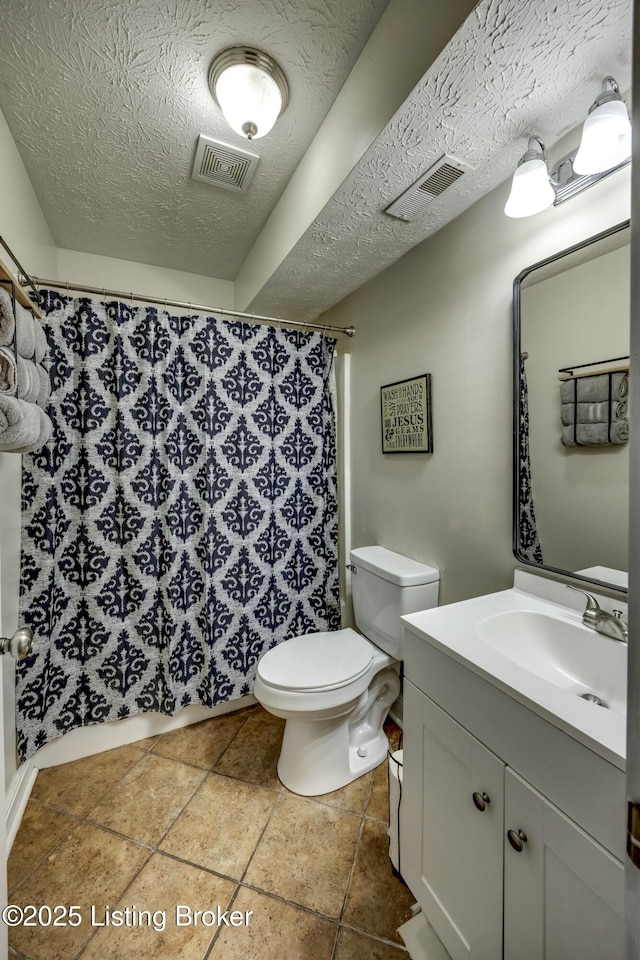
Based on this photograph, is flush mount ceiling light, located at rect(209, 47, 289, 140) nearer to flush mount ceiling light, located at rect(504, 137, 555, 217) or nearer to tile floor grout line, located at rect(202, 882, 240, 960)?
flush mount ceiling light, located at rect(504, 137, 555, 217)

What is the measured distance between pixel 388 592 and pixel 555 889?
959 mm

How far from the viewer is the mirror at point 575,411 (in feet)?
3.16

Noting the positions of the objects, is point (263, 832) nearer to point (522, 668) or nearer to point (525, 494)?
point (522, 668)

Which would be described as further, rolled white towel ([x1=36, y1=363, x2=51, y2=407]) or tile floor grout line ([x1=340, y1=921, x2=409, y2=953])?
rolled white towel ([x1=36, y1=363, x2=51, y2=407])

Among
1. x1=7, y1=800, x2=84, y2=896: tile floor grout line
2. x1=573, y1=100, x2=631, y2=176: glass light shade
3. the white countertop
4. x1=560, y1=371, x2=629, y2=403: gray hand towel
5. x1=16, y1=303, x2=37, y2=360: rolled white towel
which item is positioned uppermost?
x1=573, y1=100, x2=631, y2=176: glass light shade

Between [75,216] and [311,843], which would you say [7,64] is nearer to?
[75,216]

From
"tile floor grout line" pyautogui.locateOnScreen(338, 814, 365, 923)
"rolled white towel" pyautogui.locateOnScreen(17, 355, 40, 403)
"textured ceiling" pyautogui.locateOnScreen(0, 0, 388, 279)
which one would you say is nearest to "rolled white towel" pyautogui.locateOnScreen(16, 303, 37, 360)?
"rolled white towel" pyautogui.locateOnScreen(17, 355, 40, 403)

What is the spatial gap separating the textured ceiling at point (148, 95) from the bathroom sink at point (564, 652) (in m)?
1.63

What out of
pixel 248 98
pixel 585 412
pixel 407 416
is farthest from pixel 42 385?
pixel 585 412

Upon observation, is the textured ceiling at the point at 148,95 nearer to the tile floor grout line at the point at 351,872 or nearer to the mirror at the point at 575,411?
the mirror at the point at 575,411

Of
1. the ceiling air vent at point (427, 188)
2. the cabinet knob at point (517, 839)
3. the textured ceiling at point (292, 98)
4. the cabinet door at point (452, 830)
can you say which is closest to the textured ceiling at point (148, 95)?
the textured ceiling at point (292, 98)

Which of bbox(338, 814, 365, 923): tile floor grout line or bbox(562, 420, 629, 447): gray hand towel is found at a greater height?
bbox(562, 420, 629, 447): gray hand towel

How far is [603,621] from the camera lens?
37.1 inches

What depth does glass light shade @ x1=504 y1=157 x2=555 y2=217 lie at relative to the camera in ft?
3.36
